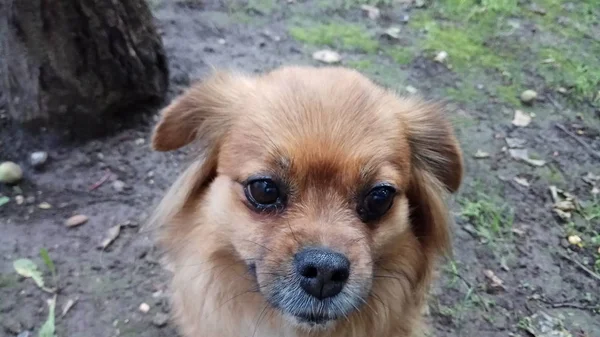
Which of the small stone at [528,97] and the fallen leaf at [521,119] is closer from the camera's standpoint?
the fallen leaf at [521,119]

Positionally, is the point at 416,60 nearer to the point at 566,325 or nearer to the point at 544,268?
the point at 544,268

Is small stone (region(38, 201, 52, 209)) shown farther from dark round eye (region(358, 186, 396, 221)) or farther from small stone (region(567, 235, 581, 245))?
small stone (region(567, 235, 581, 245))

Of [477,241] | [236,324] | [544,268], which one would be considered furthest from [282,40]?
[236,324]

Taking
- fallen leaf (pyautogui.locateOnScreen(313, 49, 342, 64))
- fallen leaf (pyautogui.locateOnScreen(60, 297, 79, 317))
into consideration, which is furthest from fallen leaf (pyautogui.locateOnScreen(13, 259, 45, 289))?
fallen leaf (pyautogui.locateOnScreen(313, 49, 342, 64))

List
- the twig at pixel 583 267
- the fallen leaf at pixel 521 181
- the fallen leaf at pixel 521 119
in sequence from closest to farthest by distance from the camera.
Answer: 1. the twig at pixel 583 267
2. the fallen leaf at pixel 521 181
3. the fallen leaf at pixel 521 119

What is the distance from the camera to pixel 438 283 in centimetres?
292

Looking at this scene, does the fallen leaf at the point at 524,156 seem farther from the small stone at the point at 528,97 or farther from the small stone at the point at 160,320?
the small stone at the point at 160,320

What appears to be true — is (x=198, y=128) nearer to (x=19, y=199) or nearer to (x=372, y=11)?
(x=19, y=199)

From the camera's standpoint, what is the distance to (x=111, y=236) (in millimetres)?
2887

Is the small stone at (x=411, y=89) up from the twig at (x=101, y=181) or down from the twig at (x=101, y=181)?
up

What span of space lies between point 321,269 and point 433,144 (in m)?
0.71

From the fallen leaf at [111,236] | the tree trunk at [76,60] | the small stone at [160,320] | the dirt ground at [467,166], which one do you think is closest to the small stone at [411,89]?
the dirt ground at [467,166]

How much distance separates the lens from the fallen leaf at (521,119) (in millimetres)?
3846

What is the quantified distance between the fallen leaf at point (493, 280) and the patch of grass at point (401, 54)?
5.43 feet
